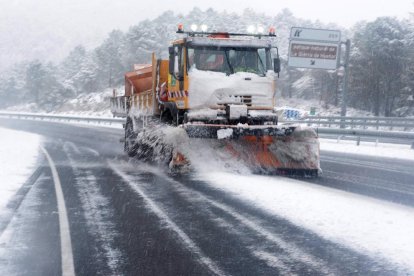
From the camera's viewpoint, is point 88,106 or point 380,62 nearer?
point 380,62

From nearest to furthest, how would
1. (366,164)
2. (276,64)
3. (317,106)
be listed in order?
1. (276,64)
2. (366,164)
3. (317,106)

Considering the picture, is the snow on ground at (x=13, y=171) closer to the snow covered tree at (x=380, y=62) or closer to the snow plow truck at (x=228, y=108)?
the snow plow truck at (x=228, y=108)

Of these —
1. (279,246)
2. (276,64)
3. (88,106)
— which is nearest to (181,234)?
(279,246)

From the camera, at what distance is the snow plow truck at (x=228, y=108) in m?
9.99

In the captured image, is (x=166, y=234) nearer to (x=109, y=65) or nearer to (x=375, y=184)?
(x=375, y=184)

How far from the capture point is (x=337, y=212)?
653 cm

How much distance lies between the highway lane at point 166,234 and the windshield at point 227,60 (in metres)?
2.65

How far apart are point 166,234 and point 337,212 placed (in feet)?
7.86

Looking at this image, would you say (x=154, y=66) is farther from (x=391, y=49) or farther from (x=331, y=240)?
(x=391, y=49)

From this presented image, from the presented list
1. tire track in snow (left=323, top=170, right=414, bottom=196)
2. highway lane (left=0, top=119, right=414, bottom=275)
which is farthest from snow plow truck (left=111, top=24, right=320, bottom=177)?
highway lane (left=0, top=119, right=414, bottom=275)

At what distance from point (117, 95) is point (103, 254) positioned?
14.2 meters

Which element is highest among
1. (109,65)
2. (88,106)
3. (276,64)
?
(109,65)

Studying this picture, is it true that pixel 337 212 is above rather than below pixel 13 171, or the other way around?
above

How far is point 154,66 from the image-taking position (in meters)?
12.9
